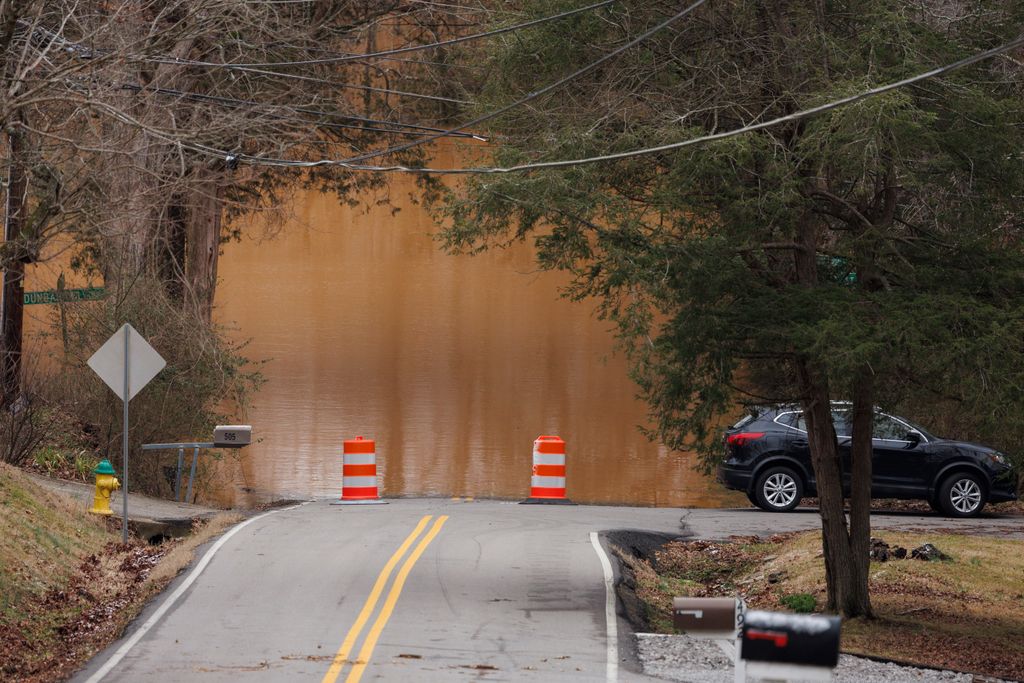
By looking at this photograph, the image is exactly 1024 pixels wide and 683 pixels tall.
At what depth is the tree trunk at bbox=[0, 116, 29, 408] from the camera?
21.8 metres

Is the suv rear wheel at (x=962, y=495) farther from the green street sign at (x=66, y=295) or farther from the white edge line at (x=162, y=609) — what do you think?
the green street sign at (x=66, y=295)

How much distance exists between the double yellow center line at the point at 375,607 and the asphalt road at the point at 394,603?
0.08 feet

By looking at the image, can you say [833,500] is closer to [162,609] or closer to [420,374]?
[162,609]

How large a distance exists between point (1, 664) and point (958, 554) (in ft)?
40.8

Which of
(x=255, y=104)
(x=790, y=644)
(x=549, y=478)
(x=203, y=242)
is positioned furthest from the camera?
(x=203, y=242)

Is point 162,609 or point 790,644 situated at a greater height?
point 790,644

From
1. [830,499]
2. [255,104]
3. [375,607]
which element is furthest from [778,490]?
[255,104]

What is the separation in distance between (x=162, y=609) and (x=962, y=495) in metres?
14.0

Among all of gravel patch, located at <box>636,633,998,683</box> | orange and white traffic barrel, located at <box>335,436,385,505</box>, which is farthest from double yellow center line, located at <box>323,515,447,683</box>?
orange and white traffic barrel, located at <box>335,436,385,505</box>

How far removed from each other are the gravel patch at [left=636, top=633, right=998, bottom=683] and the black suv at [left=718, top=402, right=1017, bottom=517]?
8931mm

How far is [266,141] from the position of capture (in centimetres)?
2806

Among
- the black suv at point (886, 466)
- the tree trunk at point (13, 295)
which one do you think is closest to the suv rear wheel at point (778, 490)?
the black suv at point (886, 466)

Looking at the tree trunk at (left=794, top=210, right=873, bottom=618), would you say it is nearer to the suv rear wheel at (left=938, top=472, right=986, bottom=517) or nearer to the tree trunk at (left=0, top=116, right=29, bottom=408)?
the suv rear wheel at (left=938, top=472, right=986, bottom=517)

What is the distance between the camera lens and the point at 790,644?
18.0 ft
